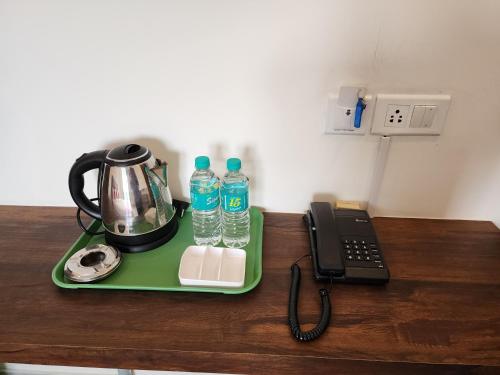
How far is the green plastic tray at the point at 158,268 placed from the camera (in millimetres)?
756

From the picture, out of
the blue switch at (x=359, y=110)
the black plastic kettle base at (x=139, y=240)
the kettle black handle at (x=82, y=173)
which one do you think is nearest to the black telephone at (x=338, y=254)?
the blue switch at (x=359, y=110)

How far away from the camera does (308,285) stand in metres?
0.77

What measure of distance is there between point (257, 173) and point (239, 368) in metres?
0.48

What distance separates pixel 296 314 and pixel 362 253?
0.72 ft

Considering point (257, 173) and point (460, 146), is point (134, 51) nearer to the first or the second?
point (257, 173)

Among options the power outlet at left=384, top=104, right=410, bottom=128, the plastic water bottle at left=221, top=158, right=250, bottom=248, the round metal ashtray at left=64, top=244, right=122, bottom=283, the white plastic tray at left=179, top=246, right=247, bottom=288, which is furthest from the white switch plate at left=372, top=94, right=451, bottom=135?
the round metal ashtray at left=64, top=244, right=122, bottom=283

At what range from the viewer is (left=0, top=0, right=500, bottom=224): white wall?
78cm

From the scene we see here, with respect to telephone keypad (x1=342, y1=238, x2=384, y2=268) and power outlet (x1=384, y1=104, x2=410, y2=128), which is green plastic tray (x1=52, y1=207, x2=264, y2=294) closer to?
telephone keypad (x1=342, y1=238, x2=384, y2=268)

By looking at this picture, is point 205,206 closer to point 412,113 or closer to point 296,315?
point 296,315

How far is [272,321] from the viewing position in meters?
0.69

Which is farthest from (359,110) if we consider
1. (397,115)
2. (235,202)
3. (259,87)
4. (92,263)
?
(92,263)

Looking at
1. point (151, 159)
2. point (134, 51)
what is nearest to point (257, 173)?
point (151, 159)

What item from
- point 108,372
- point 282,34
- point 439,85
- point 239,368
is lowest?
point 108,372


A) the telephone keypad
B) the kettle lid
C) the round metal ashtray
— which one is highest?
the kettle lid
